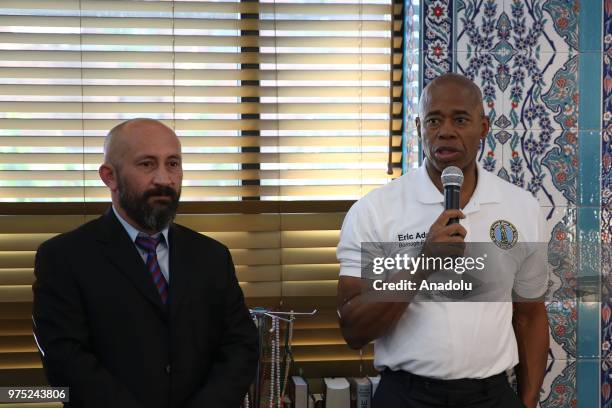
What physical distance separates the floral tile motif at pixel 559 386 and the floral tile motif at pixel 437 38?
3.48 feet

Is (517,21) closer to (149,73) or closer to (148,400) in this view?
(149,73)

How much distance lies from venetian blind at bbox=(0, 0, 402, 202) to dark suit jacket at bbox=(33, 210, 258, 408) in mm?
783

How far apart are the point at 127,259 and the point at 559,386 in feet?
5.03

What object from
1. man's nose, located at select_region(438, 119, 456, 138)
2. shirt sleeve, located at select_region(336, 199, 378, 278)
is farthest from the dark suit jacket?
man's nose, located at select_region(438, 119, 456, 138)

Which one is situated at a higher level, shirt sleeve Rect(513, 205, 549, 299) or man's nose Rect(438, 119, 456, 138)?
man's nose Rect(438, 119, 456, 138)

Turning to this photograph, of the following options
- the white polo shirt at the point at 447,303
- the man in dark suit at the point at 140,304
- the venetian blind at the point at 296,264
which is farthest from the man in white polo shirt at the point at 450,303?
the venetian blind at the point at 296,264

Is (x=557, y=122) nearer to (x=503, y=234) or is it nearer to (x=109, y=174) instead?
(x=503, y=234)

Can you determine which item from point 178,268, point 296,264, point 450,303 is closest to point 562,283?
point 450,303

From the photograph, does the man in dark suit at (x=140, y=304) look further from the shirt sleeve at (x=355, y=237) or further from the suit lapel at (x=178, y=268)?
the shirt sleeve at (x=355, y=237)

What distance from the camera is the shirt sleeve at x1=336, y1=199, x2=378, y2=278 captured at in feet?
5.99

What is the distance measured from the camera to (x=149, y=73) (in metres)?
2.54

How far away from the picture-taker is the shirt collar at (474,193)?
6.14 feet

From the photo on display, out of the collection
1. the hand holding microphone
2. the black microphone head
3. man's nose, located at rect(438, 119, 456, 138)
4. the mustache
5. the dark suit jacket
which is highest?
man's nose, located at rect(438, 119, 456, 138)

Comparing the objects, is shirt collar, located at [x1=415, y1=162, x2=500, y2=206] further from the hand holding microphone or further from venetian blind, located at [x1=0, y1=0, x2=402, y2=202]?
venetian blind, located at [x1=0, y1=0, x2=402, y2=202]
